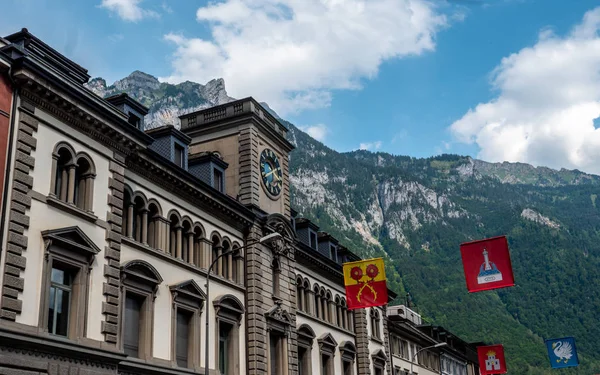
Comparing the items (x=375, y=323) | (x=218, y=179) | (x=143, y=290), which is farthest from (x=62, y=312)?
(x=375, y=323)

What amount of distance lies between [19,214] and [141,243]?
9.41 metres

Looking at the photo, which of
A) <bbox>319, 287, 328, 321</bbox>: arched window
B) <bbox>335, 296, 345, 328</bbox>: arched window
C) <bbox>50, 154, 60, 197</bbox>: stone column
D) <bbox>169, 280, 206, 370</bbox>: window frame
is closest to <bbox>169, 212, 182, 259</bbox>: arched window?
<bbox>169, 280, 206, 370</bbox>: window frame

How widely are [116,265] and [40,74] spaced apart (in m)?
8.21

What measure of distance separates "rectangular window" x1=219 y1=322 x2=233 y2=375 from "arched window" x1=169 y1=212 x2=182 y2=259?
17.7ft

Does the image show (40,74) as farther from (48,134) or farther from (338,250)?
(338,250)

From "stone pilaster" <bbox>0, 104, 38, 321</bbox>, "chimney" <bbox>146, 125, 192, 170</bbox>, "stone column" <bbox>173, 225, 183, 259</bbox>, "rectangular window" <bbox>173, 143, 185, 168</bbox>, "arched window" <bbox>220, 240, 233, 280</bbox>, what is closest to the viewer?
"stone pilaster" <bbox>0, 104, 38, 321</bbox>

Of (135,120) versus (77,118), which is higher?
(135,120)

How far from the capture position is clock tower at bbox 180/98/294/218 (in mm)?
47906

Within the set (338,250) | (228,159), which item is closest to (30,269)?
(228,159)

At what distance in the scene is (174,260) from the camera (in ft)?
122

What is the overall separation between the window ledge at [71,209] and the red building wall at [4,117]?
2281 mm

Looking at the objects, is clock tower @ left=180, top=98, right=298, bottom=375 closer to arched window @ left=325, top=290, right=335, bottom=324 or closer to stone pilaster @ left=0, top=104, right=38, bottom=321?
arched window @ left=325, top=290, right=335, bottom=324

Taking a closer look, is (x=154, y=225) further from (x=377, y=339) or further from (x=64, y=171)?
(x=377, y=339)

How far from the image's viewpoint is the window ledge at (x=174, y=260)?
112ft
